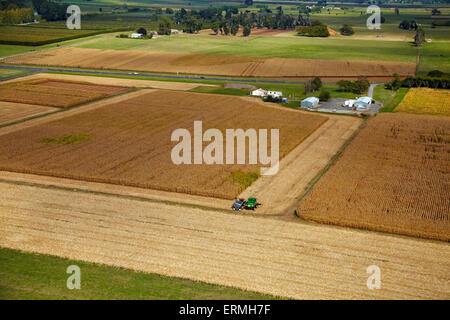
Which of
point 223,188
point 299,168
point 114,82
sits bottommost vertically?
point 223,188

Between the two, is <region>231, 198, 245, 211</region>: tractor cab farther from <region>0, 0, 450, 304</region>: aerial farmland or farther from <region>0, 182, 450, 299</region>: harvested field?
<region>0, 182, 450, 299</region>: harvested field

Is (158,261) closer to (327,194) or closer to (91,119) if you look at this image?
(327,194)

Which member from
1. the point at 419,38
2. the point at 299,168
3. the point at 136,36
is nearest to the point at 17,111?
the point at 299,168

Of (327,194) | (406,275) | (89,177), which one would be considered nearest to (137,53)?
(89,177)

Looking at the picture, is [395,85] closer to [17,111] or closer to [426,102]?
[426,102]

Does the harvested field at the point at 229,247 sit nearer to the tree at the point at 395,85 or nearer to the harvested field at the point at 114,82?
the harvested field at the point at 114,82
